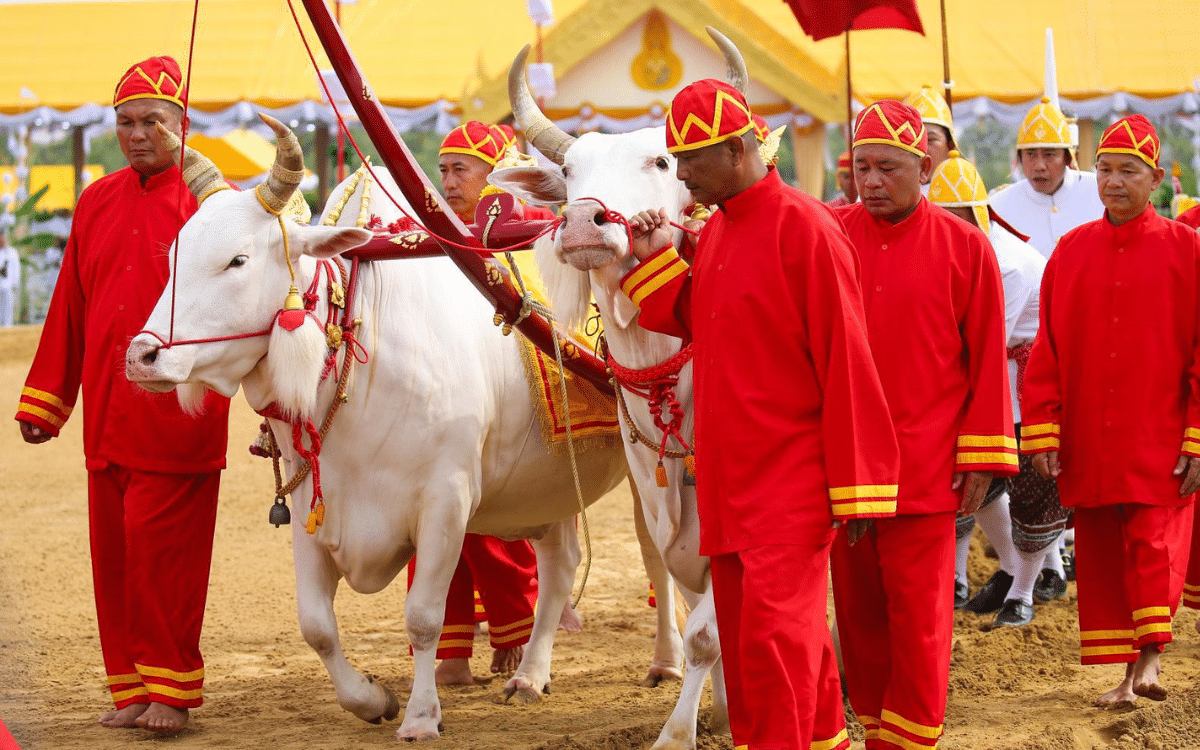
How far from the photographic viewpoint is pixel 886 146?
4.70m

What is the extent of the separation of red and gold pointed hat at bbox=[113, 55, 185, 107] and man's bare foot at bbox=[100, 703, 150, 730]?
2.29m

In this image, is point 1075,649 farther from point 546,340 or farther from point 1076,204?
point 546,340

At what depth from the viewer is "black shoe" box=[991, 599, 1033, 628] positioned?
688 centimetres

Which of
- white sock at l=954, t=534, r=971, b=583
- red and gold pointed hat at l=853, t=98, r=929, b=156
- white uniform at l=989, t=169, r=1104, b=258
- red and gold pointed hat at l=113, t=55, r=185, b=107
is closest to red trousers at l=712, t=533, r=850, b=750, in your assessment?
red and gold pointed hat at l=853, t=98, r=929, b=156

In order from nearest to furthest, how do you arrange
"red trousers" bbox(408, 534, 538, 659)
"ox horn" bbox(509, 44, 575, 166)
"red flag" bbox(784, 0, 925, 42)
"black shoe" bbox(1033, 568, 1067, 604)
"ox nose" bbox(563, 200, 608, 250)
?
"ox nose" bbox(563, 200, 608, 250) → "ox horn" bbox(509, 44, 575, 166) → "red trousers" bbox(408, 534, 538, 659) → "black shoe" bbox(1033, 568, 1067, 604) → "red flag" bbox(784, 0, 925, 42)

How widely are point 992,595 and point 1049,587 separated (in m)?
0.39

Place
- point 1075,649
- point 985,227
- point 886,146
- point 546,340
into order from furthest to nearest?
point 1075,649 < point 985,227 < point 546,340 < point 886,146

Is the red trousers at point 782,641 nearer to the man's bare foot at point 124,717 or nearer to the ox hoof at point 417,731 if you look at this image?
the ox hoof at point 417,731

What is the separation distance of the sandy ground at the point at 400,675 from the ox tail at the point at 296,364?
1270 mm

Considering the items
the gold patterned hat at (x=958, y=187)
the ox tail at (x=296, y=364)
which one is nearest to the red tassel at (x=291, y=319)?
the ox tail at (x=296, y=364)

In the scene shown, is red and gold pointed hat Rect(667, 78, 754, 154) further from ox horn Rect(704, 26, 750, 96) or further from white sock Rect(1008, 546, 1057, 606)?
white sock Rect(1008, 546, 1057, 606)

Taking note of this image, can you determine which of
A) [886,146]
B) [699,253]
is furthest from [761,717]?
[886,146]

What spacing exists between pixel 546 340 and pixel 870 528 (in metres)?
1.45

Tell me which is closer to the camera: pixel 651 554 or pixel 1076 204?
pixel 651 554
